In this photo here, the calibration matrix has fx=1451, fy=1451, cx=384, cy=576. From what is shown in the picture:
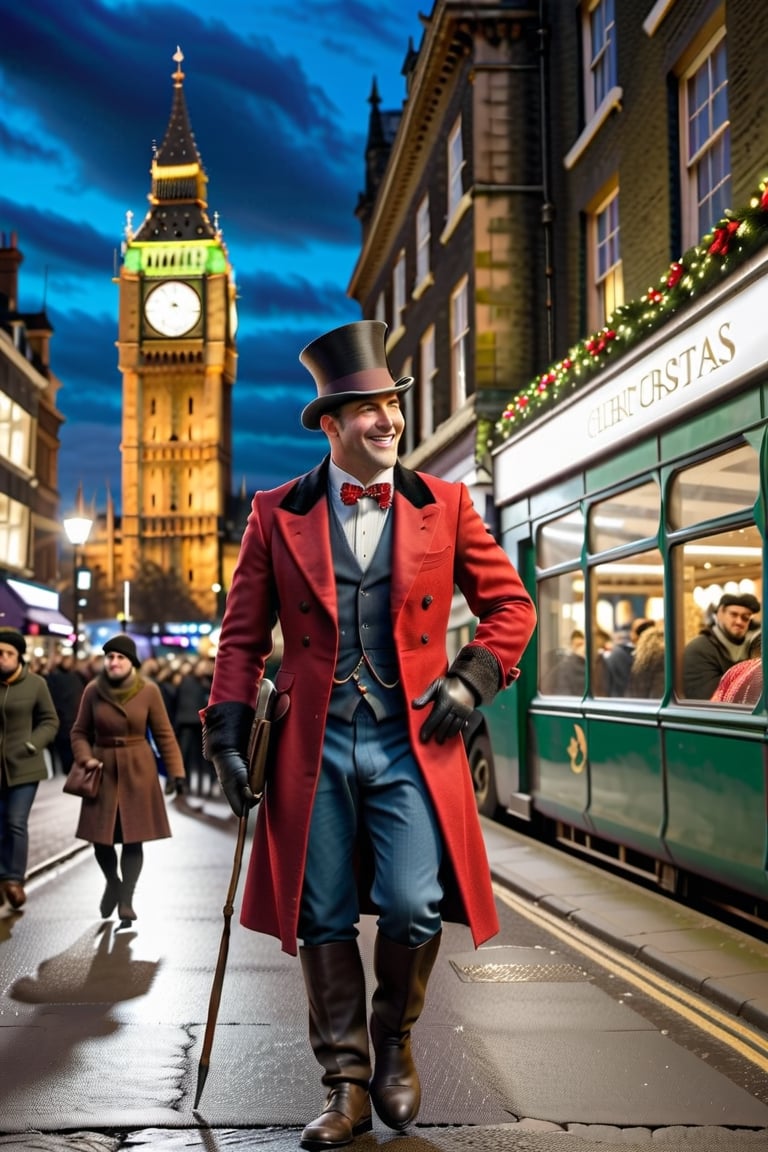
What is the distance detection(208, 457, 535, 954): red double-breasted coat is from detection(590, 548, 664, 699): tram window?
488 centimetres

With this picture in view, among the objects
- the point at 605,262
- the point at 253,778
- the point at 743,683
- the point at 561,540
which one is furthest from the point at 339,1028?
the point at 605,262

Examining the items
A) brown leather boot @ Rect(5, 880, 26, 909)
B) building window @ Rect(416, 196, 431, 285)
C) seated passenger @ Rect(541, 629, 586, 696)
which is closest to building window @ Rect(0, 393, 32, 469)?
building window @ Rect(416, 196, 431, 285)

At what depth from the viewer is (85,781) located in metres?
8.63

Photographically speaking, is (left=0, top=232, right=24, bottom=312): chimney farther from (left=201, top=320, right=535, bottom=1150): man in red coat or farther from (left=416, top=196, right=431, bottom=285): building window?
(left=201, top=320, right=535, bottom=1150): man in red coat

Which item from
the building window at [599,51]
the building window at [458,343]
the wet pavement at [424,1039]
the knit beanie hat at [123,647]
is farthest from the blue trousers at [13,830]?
the building window at [458,343]

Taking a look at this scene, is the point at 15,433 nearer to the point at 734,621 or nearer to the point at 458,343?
the point at 458,343

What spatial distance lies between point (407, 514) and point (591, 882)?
18.9 ft

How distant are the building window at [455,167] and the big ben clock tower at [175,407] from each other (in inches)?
4233

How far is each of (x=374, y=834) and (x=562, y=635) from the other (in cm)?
767

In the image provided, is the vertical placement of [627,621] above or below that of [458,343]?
below

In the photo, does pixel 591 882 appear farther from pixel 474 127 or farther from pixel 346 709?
pixel 474 127

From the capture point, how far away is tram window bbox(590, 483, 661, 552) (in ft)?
30.3

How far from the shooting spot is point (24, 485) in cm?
4312

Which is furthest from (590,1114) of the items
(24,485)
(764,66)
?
(24,485)
